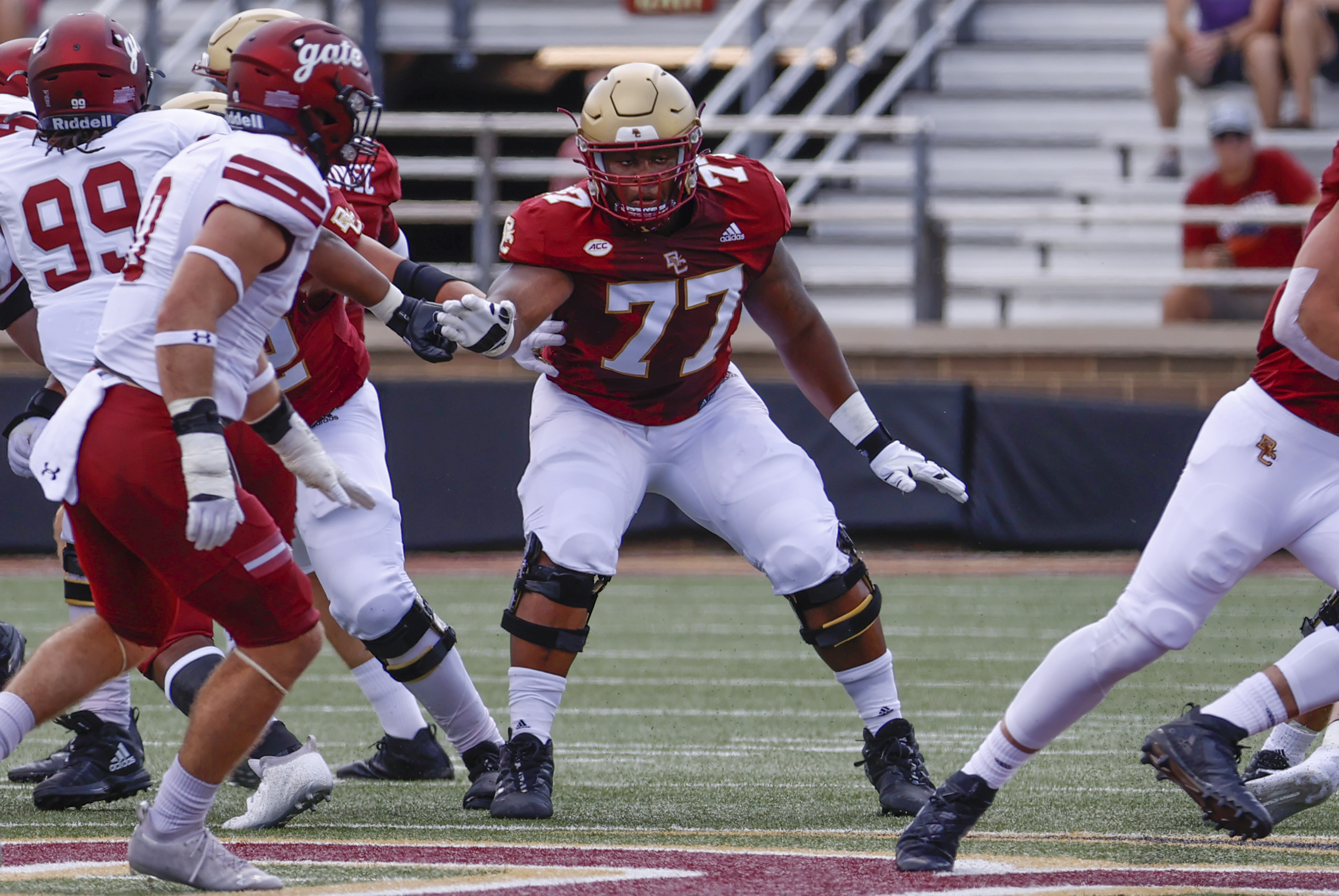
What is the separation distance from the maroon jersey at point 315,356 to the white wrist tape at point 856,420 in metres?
1.17

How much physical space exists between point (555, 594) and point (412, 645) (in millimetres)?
344

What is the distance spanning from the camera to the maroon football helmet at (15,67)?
4.73m

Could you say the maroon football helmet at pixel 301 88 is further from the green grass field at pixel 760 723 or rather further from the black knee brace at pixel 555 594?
the green grass field at pixel 760 723

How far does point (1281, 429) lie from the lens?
3506mm

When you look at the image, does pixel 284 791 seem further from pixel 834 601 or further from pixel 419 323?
pixel 834 601

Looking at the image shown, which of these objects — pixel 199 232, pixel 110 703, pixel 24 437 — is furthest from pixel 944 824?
pixel 24 437

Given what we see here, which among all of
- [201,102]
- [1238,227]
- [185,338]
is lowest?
[1238,227]

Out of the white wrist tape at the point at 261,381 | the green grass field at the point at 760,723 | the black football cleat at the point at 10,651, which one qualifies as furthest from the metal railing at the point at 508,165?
the white wrist tape at the point at 261,381

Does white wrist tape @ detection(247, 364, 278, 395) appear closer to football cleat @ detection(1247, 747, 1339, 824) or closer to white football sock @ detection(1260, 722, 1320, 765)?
football cleat @ detection(1247, 747, 1339, 824)

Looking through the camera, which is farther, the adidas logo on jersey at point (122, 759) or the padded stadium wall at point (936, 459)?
the padded stadium wall at point (936, 459)

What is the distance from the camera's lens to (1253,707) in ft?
11.7

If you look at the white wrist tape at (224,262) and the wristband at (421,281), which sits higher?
the white wrist tape at (224,262)

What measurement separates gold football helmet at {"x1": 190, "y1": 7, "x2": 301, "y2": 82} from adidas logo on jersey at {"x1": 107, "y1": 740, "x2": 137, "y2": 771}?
1613 millimetres

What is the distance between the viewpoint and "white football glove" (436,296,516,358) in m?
3.87
